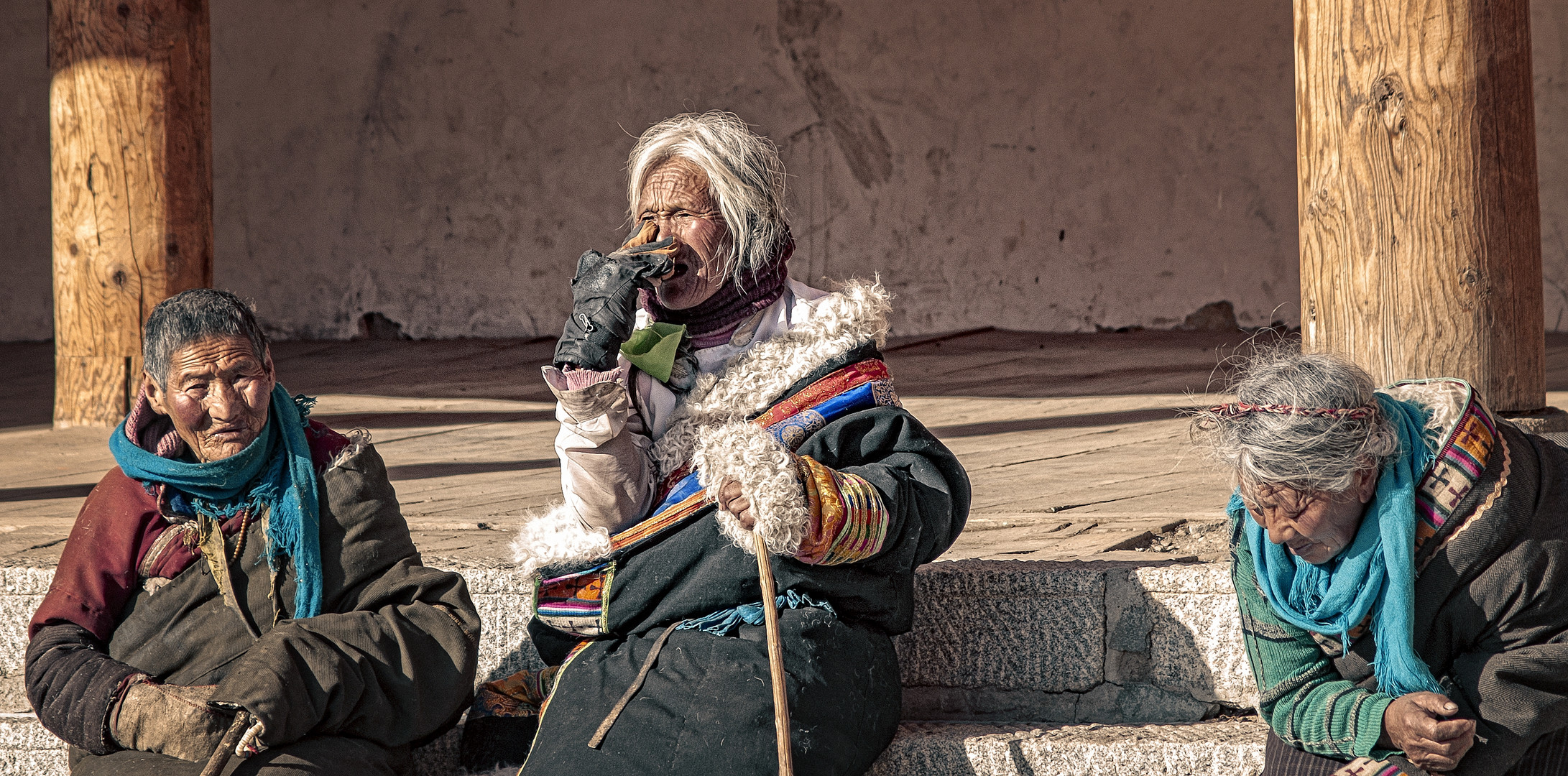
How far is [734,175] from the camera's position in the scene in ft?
8.31

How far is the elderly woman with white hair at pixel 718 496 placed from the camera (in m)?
2.25

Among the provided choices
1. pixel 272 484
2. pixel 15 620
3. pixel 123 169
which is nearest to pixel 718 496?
pixel 272 484

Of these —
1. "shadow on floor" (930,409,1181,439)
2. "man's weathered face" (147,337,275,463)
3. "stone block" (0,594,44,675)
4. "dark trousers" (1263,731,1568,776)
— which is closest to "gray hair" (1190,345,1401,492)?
"dark trousers" (1263,731,1568,776)

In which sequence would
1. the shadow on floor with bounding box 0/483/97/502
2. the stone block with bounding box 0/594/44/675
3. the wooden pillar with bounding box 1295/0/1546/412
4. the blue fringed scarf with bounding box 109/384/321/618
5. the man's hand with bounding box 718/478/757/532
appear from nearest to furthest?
the man's hand with bounding box 718/478/757/532, the blue fringed scarf with bounding box 109/384/321/618, the wooden pillar with bounding box 1295/0/1546/412, the stone block with bounding box 0/594/44/675, the shadow on floor with bounding box 0/483/97/502

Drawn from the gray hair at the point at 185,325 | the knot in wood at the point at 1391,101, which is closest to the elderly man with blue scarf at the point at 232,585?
the gray hair at the point at 185,325

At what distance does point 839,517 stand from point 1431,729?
949 mm

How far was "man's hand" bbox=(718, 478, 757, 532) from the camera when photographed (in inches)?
86.3

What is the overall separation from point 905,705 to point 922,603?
0.82 feet

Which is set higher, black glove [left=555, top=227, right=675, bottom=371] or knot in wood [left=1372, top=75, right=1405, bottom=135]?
knot in wood [left=1372, top=75, right=1405, bottom=135]

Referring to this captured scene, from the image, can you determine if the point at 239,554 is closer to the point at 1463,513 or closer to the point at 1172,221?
the point at 1463,513

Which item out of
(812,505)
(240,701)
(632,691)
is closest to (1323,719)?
(812,505)

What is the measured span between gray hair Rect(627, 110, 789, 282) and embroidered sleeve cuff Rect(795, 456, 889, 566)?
46 cm

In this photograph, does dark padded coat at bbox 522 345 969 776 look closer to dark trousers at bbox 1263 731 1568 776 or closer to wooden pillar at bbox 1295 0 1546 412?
dark trousers at bbox 1263 731 1568 776

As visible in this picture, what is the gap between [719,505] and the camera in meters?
2.27
